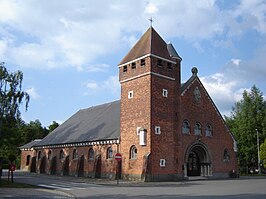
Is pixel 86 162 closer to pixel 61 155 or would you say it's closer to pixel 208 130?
pixel 61 155

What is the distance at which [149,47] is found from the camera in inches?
1433

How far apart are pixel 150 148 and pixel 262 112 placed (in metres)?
39.9

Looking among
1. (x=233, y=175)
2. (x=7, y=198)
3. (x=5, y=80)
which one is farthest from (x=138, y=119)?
(x=7, y=198)

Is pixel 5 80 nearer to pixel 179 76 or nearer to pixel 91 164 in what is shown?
pixel 91 164

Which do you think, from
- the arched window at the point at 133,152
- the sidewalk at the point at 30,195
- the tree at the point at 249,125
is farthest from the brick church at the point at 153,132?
the tree at the point at 249,125

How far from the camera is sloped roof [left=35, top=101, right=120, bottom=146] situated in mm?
41094

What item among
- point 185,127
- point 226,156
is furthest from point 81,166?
point 226,156

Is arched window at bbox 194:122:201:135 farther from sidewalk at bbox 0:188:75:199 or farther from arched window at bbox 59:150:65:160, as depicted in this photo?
sidewalk at bbox 0:188:75:199

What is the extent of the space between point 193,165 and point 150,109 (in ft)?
37.5

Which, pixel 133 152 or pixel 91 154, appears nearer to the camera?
pixel 133 152

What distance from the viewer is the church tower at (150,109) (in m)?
34.1

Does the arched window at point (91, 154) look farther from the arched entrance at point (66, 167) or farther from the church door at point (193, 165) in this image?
the church door at point (193, 165)

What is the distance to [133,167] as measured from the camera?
113 feet

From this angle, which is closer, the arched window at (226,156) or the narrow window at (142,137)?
the narrow window at (142,137)
